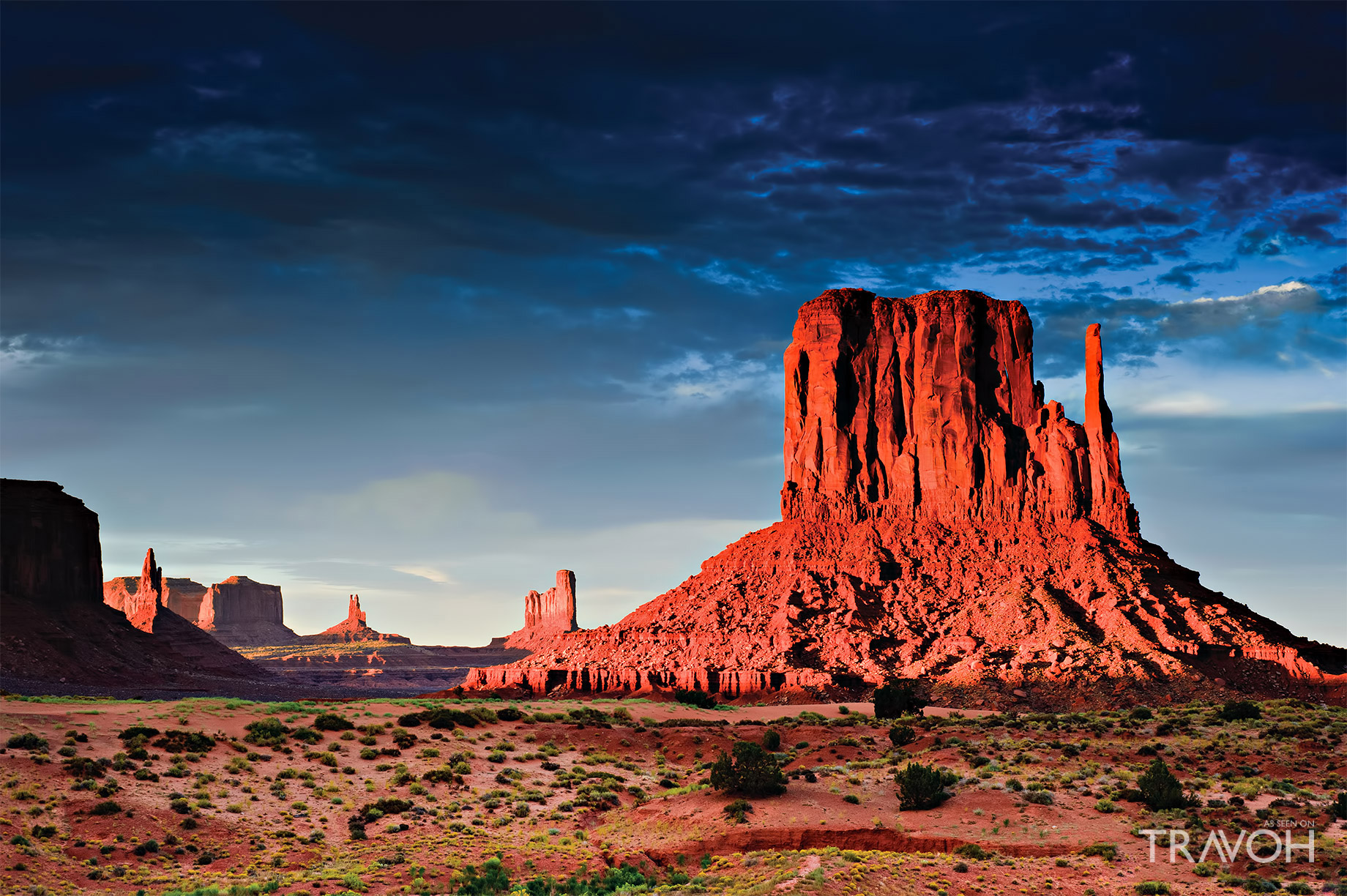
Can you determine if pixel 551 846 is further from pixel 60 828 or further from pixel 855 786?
pixel 60 828

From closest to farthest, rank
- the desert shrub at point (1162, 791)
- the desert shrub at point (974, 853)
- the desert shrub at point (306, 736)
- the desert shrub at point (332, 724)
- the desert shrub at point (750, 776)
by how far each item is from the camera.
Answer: the desert shrub at point (974, 853), the desert shrub at point (1162, 791), the desert shrub at point (750, 776), the desert shrub at point (306, 736), the desert shrub at point (332, 724)

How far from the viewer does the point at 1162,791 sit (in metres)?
36.2

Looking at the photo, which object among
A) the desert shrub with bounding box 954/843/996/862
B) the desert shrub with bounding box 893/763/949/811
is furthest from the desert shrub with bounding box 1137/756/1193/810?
the desert shrub with bounding box 954/843/996/862

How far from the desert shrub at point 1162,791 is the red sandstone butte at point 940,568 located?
137 feet

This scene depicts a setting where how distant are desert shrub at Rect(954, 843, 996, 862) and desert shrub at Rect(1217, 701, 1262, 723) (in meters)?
35.0

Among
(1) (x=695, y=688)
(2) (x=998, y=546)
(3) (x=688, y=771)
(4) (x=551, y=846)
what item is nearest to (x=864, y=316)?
(2) (x=998, y=546)

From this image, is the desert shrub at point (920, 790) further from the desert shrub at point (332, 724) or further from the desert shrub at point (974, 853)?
the desert shrub at point (332, 724)

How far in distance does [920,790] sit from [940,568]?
63385 millimetres

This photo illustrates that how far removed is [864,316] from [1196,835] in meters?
86.9

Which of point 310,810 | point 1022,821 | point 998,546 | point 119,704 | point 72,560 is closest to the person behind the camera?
point 1022,821

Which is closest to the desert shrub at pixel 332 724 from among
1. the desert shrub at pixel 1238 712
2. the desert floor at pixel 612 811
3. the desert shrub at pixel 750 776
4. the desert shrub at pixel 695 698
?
the desert floor at pixel 612 811

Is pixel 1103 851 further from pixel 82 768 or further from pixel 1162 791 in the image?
pixel 82 768

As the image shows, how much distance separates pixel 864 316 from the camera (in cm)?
11612

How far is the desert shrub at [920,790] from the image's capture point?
Answer: 38.3 meters
